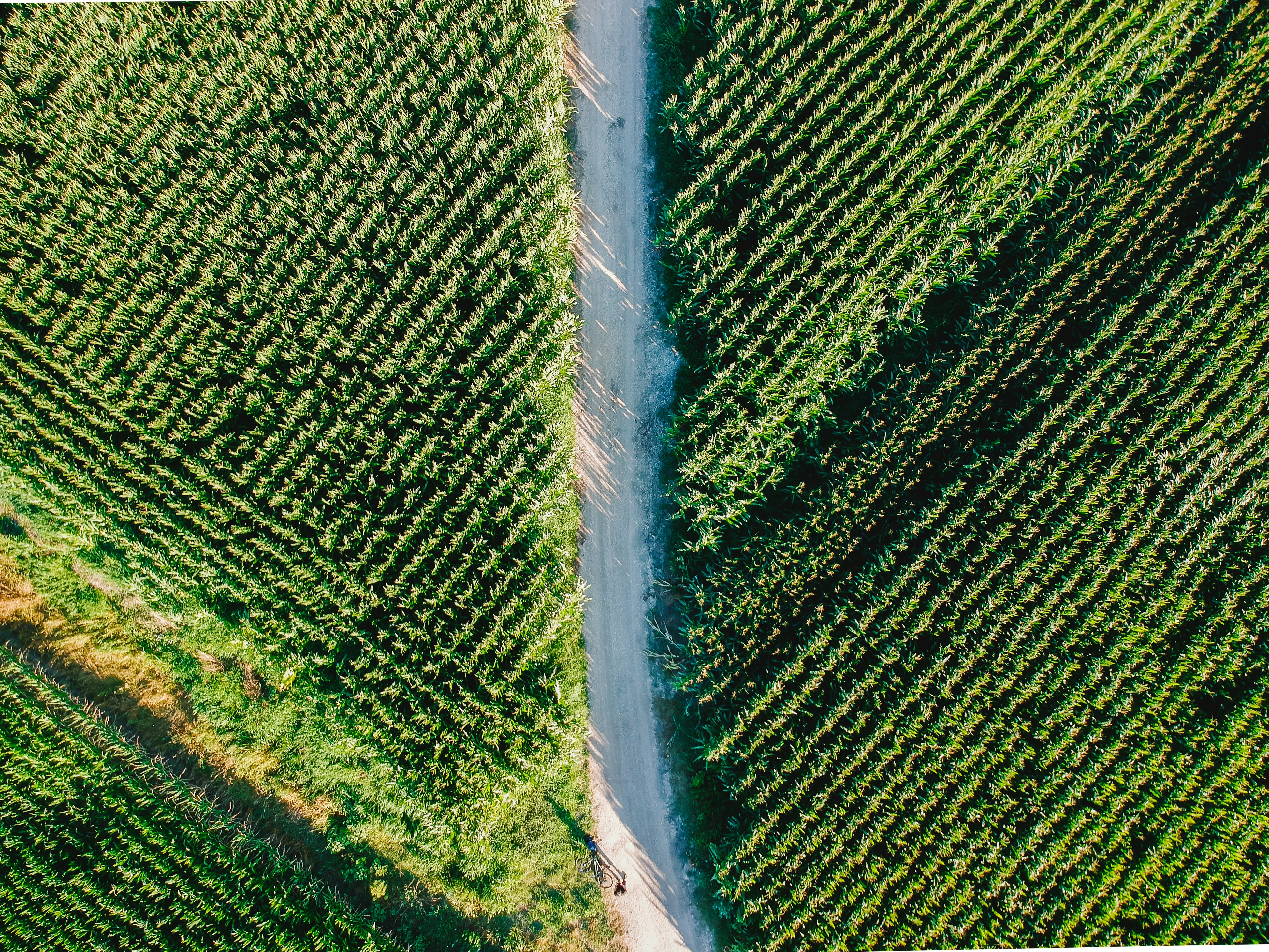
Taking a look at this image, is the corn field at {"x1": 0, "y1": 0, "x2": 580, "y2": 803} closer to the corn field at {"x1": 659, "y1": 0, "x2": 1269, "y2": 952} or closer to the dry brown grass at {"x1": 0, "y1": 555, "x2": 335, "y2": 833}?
the dry brown grass at {"x1": 0, "y1": 555, "x2": 335, "y2": 833}

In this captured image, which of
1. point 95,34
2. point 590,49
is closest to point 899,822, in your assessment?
point 590,49

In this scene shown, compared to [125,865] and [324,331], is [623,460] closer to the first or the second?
[324,331]

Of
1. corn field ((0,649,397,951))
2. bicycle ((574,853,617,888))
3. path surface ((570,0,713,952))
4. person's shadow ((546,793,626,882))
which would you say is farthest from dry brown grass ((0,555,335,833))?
path surface ((570,0,713,952))

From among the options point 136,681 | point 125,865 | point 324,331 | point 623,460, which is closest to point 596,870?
point 623,460

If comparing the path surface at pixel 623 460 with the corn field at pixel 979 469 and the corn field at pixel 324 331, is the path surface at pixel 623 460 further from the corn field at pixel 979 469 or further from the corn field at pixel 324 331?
the corn field at pixel 979 469

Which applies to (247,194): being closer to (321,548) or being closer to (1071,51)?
(321,548)

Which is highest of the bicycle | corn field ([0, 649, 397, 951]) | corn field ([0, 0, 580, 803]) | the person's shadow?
corn field ([0, 0, 580, 803])

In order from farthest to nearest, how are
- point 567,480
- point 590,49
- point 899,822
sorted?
point 590,49, point 567,480, point 899,822
